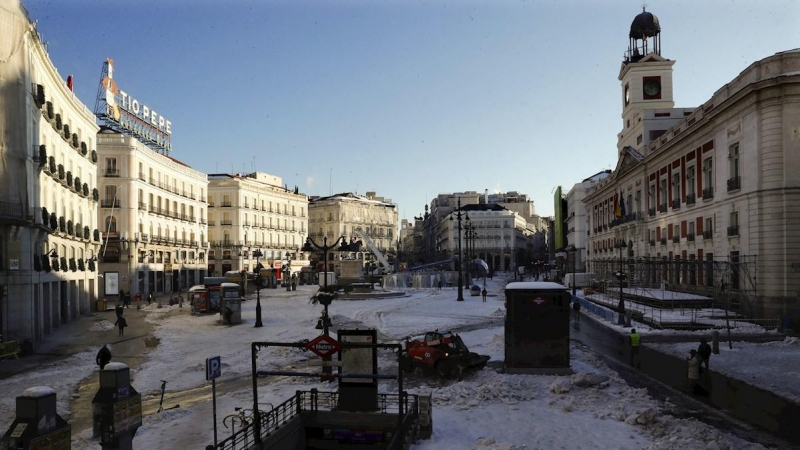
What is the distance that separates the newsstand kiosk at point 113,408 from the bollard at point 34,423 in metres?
0.94

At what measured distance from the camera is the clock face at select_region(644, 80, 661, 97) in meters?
66.6

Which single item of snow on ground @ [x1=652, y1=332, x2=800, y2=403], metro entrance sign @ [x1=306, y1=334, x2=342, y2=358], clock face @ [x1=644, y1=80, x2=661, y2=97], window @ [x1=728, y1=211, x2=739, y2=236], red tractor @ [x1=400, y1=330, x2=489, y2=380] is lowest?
snow on ground @ [x1=652, y1=332, x2=800, y2=403]

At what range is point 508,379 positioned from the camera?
57.0 ft

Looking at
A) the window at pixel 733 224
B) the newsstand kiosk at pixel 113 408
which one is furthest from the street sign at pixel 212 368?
the window at pixel 733 224

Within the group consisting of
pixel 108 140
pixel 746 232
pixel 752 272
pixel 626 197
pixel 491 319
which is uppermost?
pixel 108 140

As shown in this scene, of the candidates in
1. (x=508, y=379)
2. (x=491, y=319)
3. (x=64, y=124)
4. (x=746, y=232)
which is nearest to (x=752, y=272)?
(x=746, y=232)

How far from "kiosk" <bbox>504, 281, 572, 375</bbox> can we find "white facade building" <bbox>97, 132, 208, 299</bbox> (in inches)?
1789

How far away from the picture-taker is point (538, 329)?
18.7 m

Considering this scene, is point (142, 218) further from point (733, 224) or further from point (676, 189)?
point (733, 224)

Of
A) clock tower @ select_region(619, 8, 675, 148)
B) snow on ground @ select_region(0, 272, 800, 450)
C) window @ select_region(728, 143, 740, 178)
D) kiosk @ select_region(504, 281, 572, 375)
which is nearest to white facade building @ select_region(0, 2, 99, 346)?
snow on ground @ select_region(0, 272, 800, 450)

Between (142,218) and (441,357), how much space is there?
50.4m

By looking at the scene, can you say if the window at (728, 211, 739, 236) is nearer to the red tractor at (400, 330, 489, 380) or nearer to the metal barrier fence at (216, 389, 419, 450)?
the red tractor at (400, 330, 489, 380)

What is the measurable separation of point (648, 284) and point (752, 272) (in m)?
16.5

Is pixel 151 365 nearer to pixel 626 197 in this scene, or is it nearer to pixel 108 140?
pixel 108 140
